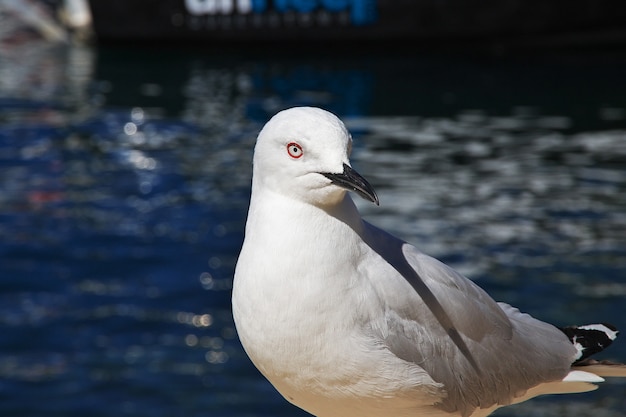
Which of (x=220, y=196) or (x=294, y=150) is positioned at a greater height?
(x=294, y=150)

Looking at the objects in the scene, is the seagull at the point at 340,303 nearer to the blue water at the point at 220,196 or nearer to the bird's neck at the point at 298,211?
the bird's neck at the point at 298,211

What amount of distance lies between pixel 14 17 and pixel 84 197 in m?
8.97

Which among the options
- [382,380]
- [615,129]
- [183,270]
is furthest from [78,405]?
[615,129]

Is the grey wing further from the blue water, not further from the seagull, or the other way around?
the blue water

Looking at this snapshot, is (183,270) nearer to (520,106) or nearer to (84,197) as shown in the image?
(84,197)

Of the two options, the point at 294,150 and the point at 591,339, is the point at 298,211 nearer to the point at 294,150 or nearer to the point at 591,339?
the point at 294,150

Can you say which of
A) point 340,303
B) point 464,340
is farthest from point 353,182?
point 464,340

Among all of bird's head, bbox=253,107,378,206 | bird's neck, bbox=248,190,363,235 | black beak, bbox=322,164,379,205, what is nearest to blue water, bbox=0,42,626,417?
bird's neck, bbox=248,190,363,235

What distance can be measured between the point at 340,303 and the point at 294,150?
50cm

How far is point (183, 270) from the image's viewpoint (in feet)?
31.3

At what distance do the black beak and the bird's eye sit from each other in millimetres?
111

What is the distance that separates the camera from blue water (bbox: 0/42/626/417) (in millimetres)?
8273

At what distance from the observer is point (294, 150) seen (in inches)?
136

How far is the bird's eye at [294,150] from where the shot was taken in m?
3.45
